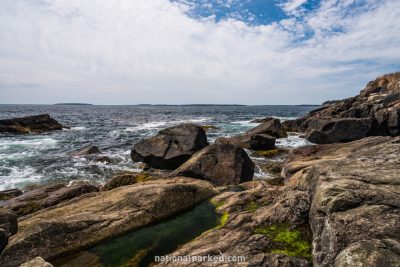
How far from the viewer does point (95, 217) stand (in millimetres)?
10906

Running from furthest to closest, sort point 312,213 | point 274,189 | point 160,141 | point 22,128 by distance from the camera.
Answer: point 22,128, point 160,141, point 274,189, point 312,213

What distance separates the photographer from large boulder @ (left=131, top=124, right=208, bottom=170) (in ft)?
86.9

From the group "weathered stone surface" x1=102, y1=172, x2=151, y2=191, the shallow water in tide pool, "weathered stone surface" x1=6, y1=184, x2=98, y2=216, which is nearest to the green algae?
the shallow water in tide pool

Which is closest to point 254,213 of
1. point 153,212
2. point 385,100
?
point 153,212

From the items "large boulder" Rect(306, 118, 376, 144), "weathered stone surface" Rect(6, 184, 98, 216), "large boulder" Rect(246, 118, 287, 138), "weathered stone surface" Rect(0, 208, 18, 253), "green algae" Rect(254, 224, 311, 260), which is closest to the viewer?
"green algae" Rect(254, 224, 311, 260)

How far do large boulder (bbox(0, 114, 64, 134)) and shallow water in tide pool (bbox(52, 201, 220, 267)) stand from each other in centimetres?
5425

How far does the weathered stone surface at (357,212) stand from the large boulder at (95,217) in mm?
6269

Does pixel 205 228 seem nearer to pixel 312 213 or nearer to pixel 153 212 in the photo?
pixel 153 212

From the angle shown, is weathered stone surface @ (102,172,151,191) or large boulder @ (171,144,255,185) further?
large boulder @ (171,144,255,185)

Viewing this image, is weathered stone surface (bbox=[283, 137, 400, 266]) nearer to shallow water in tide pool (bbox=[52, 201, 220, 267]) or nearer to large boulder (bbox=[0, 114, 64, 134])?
shallow water in tide pool (bbox=[52, 201, 220, 267])

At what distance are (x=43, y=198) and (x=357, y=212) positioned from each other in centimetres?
1591

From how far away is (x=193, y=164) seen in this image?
18375 mm

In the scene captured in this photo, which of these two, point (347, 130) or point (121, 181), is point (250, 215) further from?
point (347, 130)

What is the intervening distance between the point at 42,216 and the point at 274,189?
34.8 ft
